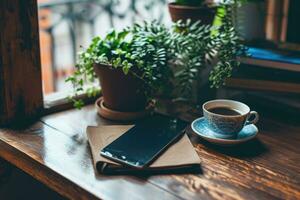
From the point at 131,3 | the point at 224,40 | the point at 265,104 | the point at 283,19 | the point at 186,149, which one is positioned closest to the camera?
the point at 186,149

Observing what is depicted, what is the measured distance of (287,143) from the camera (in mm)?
1094

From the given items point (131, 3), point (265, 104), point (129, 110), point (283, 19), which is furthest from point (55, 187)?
point (131, 3)

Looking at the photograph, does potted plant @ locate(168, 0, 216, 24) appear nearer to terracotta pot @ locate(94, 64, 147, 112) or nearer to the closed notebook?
terracotta pot @ locate(94, 64, 147, 112)

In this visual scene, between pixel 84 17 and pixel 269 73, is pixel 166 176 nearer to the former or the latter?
pixel 269 73

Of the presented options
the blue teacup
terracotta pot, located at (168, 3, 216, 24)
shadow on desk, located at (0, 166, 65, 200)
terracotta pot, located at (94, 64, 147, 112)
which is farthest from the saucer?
shadow on desk, located at (0, 166, 65, 200)

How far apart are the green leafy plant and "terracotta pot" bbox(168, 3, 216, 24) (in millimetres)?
45

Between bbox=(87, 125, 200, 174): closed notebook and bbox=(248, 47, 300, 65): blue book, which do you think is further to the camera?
bbox=(248, 47, 300, 65): blue book

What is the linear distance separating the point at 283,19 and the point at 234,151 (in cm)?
67

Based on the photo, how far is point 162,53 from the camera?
3.75 ft

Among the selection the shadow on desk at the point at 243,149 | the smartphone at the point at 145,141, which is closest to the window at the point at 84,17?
the smartphone at the point at 145,141

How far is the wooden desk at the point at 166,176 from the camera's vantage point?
0.87 metres

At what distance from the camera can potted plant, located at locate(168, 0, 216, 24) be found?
1.30m

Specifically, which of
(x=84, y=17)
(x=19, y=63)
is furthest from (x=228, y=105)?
(x=84, y=17)

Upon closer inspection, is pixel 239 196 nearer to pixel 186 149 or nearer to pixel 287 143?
pixel 186 149
